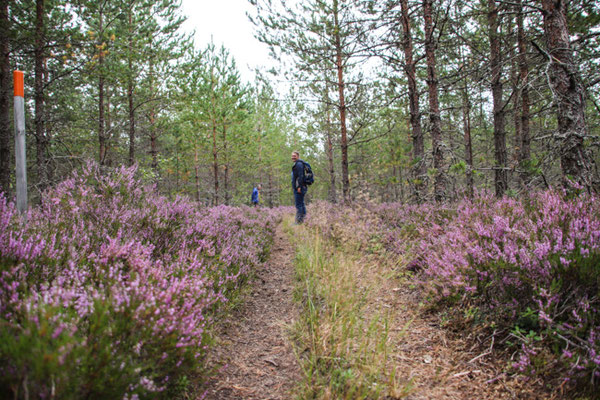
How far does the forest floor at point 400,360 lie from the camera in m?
1.91

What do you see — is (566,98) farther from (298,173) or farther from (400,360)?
(298,173)

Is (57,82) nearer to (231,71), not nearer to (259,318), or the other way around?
(231,71)

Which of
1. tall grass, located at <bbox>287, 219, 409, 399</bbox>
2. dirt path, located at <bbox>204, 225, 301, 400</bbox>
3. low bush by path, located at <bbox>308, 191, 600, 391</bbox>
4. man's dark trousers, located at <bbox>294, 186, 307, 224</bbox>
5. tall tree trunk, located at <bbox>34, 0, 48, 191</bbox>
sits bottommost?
dirt path, located at <bbox>204, 225, 301, 400</bbox>

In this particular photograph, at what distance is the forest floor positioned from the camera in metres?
1.91

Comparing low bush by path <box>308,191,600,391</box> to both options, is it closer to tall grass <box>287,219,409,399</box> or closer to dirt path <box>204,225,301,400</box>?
tall grass <box>287,219,409,399</box>

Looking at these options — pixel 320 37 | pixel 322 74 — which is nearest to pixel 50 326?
pixel 320 37

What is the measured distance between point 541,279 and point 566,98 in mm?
3215

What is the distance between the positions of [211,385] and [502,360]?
2228 mm

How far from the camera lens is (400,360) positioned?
2297mm

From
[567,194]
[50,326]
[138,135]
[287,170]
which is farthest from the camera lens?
[287,170]

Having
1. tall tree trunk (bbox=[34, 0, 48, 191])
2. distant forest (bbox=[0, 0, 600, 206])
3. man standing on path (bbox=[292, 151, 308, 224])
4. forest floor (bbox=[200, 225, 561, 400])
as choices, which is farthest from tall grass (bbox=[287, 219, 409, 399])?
tall tree trunk (bbox=[34, 0, 48, 191])

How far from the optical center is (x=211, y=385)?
2.06m

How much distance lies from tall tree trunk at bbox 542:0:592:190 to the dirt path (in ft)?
13.6

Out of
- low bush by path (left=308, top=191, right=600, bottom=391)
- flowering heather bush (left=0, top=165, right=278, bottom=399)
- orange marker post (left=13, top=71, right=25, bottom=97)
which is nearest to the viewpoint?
flowering heather bush (left=0, top=165, right=278, bottom=399)
